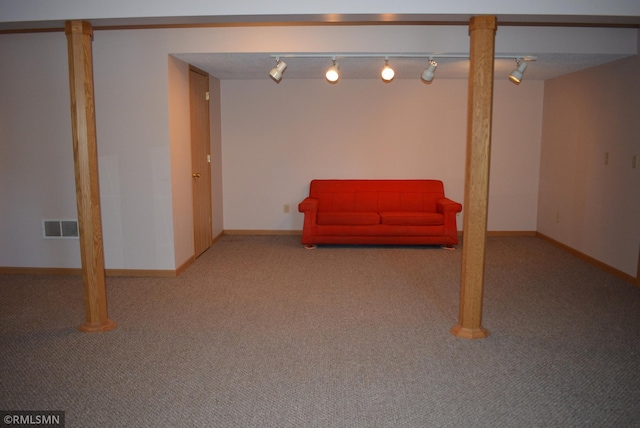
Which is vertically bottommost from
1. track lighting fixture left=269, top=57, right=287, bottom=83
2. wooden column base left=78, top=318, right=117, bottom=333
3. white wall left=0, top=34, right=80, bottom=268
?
wooden column base left=78, top=318, right=117, bottom=333

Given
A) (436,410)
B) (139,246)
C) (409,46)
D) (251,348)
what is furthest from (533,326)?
(139,246)

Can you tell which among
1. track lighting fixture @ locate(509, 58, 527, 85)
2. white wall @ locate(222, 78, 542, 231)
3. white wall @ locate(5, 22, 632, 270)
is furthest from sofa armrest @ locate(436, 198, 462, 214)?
white wall @ locate(5, 22, 632, 270)

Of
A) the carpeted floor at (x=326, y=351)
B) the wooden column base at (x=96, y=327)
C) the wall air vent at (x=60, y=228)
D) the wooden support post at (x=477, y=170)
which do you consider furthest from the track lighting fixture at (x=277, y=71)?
the wooden column base at (x=96, y=327)

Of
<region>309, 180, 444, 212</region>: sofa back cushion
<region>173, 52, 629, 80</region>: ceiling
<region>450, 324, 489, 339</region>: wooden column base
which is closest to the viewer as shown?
<region>450, 324, 489, 339</region>: wooden column base

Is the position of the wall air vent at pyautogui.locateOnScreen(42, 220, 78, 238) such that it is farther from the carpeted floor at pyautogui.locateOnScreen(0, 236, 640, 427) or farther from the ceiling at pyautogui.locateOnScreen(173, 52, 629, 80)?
the ceiling at pyautogui.locateOnScreen(173, 52, 629, 80)

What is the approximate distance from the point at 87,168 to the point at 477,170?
8.82ft

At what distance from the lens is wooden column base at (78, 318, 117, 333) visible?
390 cm

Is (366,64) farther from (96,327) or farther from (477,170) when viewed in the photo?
(96,327)

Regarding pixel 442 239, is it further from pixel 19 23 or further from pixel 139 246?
pixel 19 23

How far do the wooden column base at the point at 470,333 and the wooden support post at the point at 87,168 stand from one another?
2.54 meters

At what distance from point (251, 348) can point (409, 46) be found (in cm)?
309

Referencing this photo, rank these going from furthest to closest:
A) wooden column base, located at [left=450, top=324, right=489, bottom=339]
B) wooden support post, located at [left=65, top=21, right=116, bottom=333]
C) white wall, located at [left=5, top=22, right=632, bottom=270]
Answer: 1. white wall, located at [left=5, top=22, right=632, bottom=270]
2. wooden column base, located at [left=450, top=324, right=489, bottom=339]
3. wooden support post, located at [left=65, top=21, right=116, bottom=333]

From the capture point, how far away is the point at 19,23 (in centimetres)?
366

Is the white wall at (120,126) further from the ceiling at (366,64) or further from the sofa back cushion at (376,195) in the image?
the sofa back cushion at (376,195)
